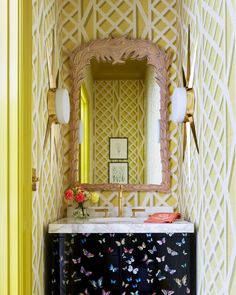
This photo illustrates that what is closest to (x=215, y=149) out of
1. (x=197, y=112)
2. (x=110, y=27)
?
(x=197, y=112)

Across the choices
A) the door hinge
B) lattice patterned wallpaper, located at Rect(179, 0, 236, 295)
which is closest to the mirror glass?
lattice patterned wallpaper, located at Rect(179, 0, 236, 295)

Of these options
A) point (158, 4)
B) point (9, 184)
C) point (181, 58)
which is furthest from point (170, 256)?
point (158, 4)

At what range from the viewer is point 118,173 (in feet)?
10.9

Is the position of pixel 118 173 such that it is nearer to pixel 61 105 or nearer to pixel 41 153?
pixel 61 105

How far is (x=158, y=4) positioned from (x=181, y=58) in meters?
0.46

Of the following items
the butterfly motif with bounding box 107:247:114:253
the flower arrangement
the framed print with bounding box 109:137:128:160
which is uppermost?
the framed print with bounding box 109:137:128:160

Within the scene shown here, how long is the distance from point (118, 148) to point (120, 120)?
192 mm

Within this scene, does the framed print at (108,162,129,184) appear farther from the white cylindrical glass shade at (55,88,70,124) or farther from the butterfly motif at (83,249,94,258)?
the butterfly motif at (83,249,94,258)

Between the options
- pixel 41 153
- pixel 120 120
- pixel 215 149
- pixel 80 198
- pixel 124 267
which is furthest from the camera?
pixel 120 120

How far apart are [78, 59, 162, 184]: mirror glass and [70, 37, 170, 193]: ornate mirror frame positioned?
0.10ft

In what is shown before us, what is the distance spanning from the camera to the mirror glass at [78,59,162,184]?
3279 millimetres

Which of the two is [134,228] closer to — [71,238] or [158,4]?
[71,238]

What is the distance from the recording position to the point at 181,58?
3.22 meters

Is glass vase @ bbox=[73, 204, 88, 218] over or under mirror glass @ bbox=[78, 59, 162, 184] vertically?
under
